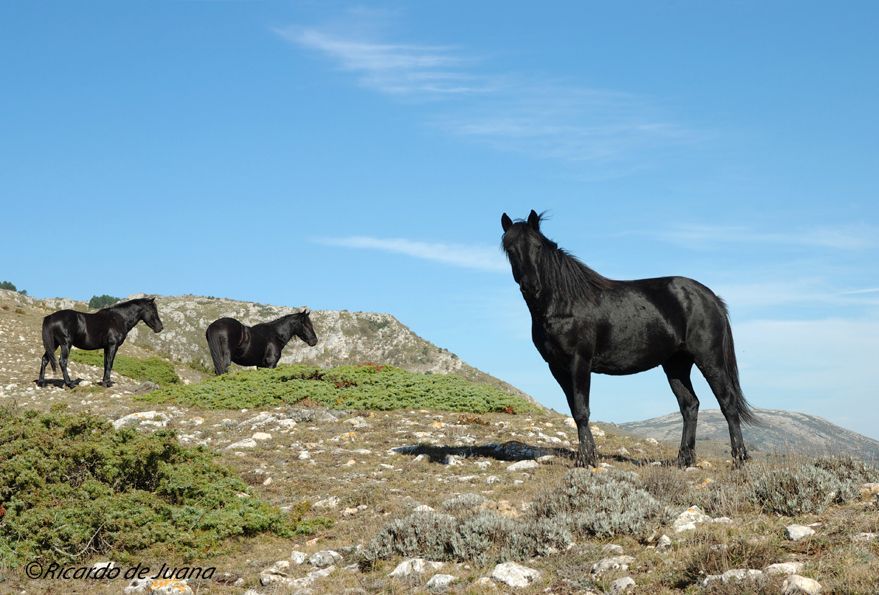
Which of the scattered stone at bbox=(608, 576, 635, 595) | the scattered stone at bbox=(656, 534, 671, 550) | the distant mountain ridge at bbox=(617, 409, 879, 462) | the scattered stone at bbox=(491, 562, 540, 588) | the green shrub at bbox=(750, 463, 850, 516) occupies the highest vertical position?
the distant mountain ridge at bbox=(617, 409, 879, 462)

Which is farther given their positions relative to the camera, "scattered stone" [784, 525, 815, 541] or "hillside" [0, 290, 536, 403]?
"hillside" [0, 290, 536, 403]

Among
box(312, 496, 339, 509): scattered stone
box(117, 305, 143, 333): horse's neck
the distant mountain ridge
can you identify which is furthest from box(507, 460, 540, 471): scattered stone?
box(117, 305, 143, 333): horse's neck

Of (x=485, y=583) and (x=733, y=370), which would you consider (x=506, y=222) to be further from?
(x=485, y=583)

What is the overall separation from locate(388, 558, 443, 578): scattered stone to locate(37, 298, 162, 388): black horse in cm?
2075

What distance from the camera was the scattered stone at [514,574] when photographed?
19.7 ft

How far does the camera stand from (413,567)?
661cm

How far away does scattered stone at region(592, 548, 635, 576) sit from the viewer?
6051mm

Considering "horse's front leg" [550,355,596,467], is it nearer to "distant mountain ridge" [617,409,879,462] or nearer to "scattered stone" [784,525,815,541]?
"distant mountain ridge" [617,409,879,462]

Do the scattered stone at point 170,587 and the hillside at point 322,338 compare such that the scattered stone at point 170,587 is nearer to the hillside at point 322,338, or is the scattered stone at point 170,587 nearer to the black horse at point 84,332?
the black horse at point 84,332

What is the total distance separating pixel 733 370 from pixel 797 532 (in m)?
5.75

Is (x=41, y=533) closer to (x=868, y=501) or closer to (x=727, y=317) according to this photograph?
(x=868, y=501)


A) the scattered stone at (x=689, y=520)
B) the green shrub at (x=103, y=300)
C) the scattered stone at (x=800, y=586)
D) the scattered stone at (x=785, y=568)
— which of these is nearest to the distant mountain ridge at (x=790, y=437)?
the scattered stone at (x=689, y=520)

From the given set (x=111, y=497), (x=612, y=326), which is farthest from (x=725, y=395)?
(x=111, y=497)

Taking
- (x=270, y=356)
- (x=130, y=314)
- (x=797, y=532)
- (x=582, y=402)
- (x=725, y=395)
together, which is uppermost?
(x=130, y=314)
